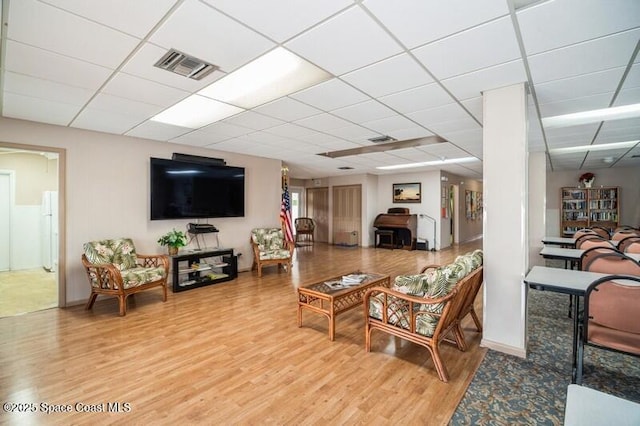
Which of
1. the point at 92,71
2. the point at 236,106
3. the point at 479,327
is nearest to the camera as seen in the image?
the point at 92,71

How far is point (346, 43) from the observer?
6.86 ft

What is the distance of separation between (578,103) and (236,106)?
12.8 ft

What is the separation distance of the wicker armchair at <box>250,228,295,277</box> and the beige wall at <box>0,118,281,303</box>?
148cm

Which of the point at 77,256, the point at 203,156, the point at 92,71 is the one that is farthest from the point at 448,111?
the point at 77,256

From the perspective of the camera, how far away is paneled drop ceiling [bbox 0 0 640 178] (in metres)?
1.76

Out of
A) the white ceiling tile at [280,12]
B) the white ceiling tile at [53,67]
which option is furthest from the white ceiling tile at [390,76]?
the white ceiling tile at [53,67]

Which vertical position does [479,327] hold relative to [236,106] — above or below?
below

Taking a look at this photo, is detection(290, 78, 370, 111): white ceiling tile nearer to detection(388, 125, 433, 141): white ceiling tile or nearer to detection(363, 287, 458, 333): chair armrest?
detection(388, 125, 433, 141): white ceiling tile

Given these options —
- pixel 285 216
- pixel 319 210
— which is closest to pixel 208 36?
pixel 285 216

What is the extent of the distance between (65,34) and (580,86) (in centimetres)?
433

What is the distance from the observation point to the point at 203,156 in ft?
18.4

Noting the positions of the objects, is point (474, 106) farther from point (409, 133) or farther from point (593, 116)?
point (593, 116)

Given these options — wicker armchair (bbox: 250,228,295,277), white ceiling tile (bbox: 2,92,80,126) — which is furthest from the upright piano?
white ceiling tile (bbox: 2,92,80,126)

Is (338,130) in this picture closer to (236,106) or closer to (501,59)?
(236,106)
